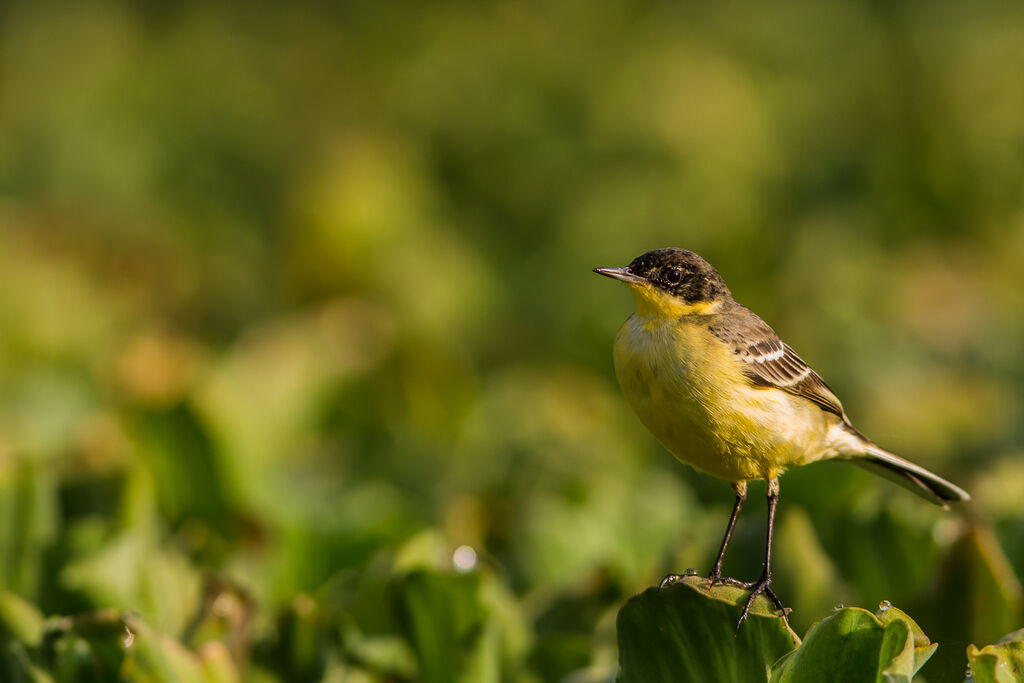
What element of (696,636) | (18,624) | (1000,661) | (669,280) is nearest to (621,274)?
(669,280)

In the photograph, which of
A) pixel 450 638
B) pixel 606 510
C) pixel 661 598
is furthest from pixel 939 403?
pixel 661 598

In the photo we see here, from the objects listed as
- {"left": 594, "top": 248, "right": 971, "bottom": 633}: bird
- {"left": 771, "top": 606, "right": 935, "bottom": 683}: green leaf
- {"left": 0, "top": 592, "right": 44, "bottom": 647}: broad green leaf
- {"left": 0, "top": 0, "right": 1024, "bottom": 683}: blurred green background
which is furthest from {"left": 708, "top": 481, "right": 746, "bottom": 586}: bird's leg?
{"left": 0, "top": 592, "right": 44, "bottom": 647}: broad green leaf

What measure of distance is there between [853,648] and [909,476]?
0.51 metres

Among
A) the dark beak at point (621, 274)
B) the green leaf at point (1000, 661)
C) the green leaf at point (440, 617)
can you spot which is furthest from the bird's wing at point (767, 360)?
the green leaf at point (440, 617)

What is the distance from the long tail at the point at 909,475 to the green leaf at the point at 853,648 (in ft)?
1.38

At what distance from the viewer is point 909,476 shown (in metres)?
2.32

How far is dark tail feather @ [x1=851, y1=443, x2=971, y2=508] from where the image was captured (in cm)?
227

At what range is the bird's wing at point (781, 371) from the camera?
216cm

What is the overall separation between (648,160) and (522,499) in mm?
4562

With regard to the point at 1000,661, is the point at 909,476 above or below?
above

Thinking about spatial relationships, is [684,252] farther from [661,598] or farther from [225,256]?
[225,256]

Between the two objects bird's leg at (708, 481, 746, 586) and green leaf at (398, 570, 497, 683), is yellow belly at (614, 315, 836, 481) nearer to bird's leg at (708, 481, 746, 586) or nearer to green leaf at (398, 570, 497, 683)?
bird's leg at (708, 481, 746, 586)

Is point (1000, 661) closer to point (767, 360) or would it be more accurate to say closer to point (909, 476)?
point (909, 476)

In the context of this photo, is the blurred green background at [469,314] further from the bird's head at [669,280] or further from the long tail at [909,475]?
the bird's head at [669,280]
